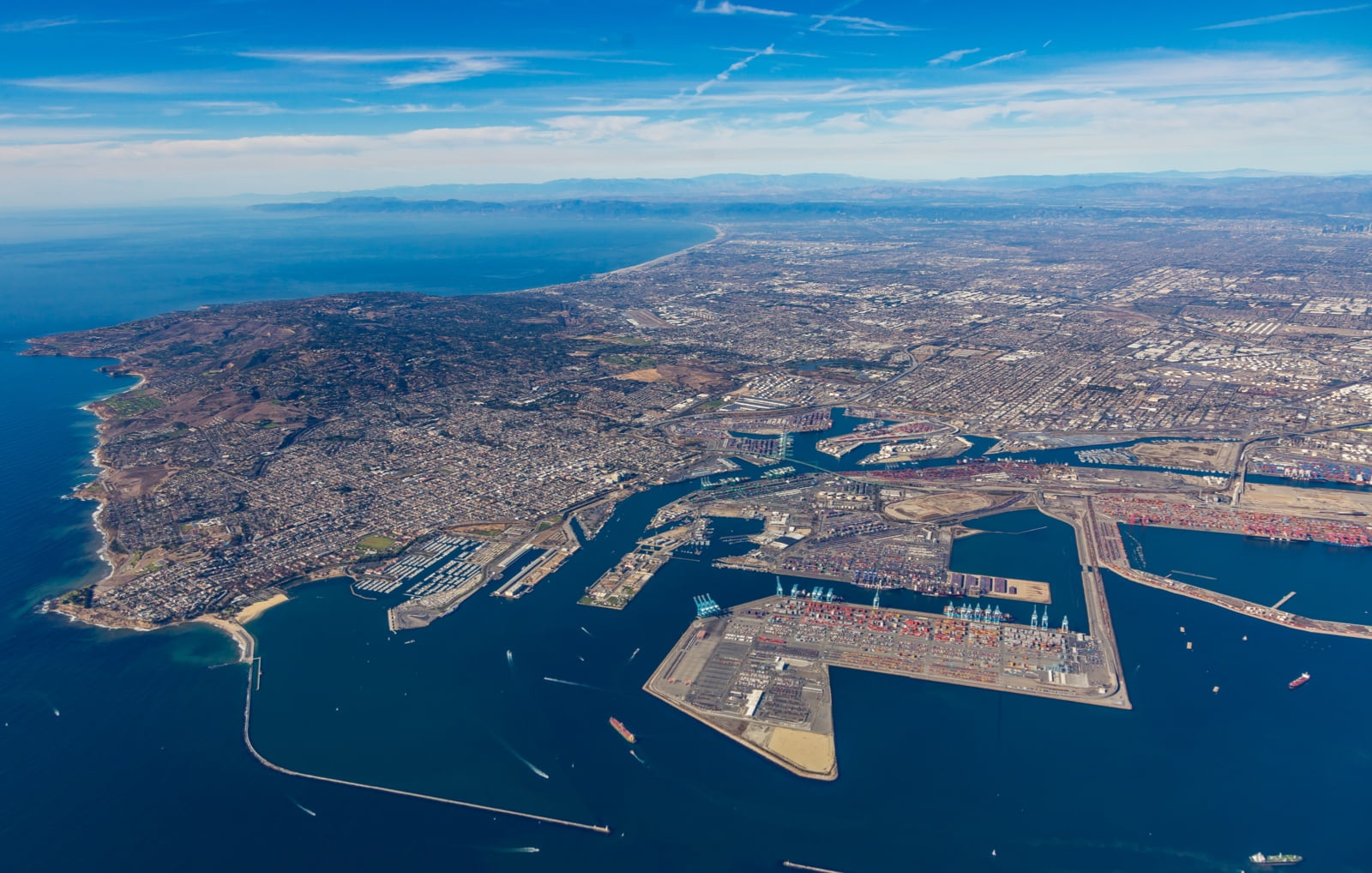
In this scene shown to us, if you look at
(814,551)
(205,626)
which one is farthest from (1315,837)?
(205,626)

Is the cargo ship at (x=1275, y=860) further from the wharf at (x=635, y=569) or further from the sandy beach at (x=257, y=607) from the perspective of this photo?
the sandy beach at (x=257, y=607)

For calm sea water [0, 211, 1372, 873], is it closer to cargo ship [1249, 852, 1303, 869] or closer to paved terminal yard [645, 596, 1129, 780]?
cargo ship [1249, 852, 1303, 869]

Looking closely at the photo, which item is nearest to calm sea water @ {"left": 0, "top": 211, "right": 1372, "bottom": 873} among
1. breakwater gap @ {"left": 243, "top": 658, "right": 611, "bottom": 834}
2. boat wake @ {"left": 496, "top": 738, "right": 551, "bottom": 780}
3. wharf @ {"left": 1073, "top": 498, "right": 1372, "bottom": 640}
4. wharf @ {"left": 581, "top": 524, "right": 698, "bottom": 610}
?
boat wake @ {"left": 496, "top": 738, "right": 551, "bottom": 780}

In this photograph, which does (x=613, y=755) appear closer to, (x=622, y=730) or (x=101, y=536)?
(x=622, y=730)

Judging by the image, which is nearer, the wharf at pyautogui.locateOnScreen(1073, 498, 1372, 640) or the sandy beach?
the wharf at pyautogui.locateOnScreen(1073, 498, 1372, 640)

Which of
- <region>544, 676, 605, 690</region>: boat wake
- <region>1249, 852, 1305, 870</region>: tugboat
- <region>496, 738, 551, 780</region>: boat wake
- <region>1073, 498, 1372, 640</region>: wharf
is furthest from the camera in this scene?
<region>1073, 498, 1372, 640</region>: wharf

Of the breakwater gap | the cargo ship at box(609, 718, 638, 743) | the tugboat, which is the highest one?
the cargo ship at box(609, 718, 638, 743)

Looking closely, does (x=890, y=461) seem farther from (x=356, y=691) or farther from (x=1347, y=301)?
(x=1347, y=301)
